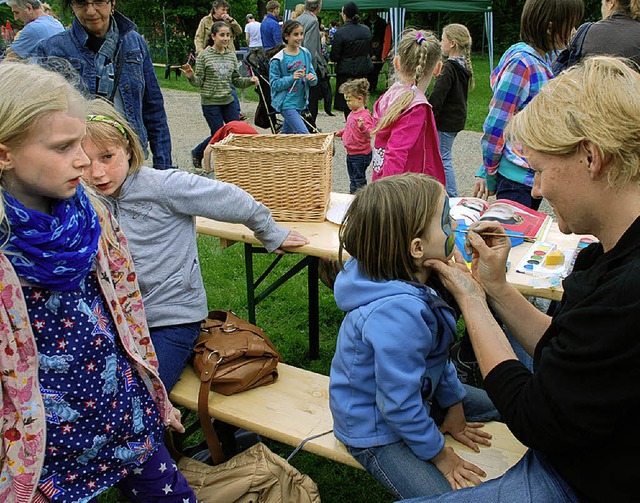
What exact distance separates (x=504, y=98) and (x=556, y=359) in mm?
2365

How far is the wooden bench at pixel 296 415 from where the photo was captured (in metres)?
2.01

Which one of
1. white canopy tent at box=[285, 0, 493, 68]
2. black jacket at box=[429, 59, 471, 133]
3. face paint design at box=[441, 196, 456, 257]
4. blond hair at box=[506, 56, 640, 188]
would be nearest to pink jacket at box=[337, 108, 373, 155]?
black jacket at box=[429, 59, 471, 133]

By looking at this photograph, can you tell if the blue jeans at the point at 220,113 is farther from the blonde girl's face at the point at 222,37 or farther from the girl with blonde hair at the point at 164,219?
the girl with blonde hair at the point at 164,219

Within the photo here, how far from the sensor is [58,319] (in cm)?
168

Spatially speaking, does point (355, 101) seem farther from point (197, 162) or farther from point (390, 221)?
point (390, 221)

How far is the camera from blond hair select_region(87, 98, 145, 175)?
7.06 feet

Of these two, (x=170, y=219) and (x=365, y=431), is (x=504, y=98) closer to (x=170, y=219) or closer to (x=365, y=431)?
(x=170, y=219)

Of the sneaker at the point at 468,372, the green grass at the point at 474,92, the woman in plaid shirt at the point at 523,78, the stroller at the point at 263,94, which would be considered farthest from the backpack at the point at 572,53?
the green grass at the point at 474,92

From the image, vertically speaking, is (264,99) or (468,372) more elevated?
(264,99)

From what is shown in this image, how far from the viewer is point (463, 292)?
70.7 inches

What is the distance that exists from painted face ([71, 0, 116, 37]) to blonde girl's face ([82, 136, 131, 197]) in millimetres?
1518

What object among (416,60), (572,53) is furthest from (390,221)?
(416,60)

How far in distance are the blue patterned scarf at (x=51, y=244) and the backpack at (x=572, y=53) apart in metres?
2.72

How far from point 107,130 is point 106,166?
0.13 m
